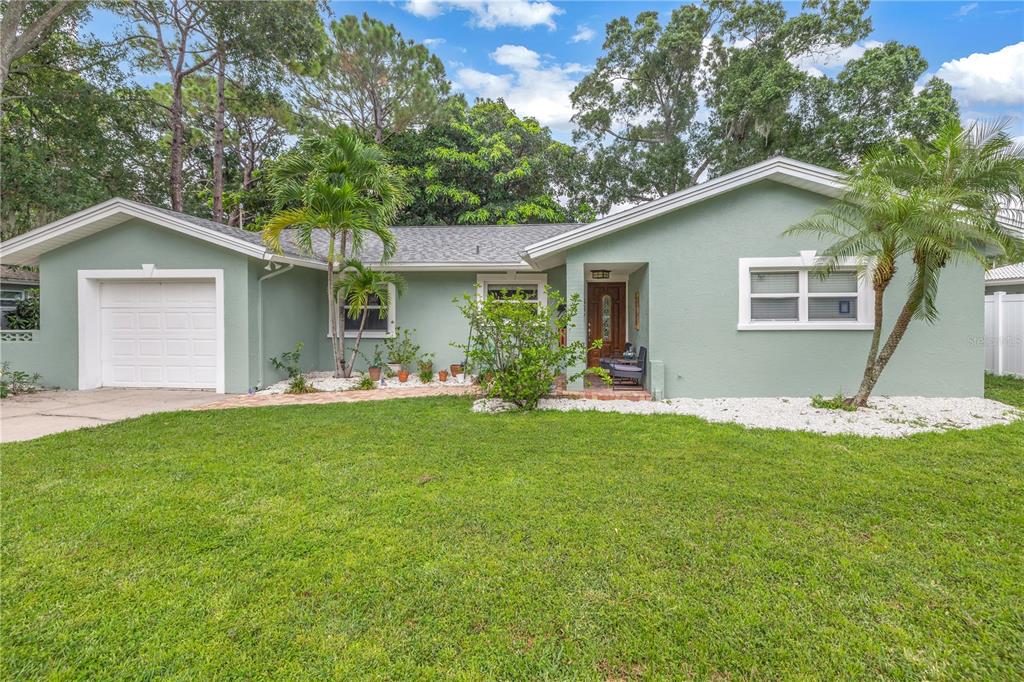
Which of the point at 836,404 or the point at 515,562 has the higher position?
the point at 836,404

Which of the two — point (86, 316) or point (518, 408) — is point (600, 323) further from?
point (86, 316)

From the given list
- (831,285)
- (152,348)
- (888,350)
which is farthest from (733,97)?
(152,348)

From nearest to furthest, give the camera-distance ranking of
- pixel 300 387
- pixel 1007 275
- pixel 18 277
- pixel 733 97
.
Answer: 1. pixel 300 387
2. pixel 1007 275
3. pixel 18 277
4. pixel 733 97

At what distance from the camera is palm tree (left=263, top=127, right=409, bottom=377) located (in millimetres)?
9070

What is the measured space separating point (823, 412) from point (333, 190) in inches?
362

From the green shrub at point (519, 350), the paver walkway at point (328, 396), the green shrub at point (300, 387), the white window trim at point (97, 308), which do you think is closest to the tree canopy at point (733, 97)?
the green shrub at point (519, 350)

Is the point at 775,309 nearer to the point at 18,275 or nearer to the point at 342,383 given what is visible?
the point at 342,383

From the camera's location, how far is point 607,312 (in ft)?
39.4

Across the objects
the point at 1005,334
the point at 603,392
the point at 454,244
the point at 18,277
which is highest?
the point at 454,244

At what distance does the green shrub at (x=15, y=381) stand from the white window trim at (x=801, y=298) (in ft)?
45.2

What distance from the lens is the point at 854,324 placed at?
8.15 m

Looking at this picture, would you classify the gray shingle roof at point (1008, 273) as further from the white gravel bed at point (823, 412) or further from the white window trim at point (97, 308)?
the white window trim at point (97, 308)

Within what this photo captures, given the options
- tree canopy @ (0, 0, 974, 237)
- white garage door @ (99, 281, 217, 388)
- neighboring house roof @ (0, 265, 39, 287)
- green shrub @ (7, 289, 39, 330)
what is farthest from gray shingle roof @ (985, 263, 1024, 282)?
neighboring house roof @ (0, 265, 39, 287)

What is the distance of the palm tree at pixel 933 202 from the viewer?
20.0 feet
